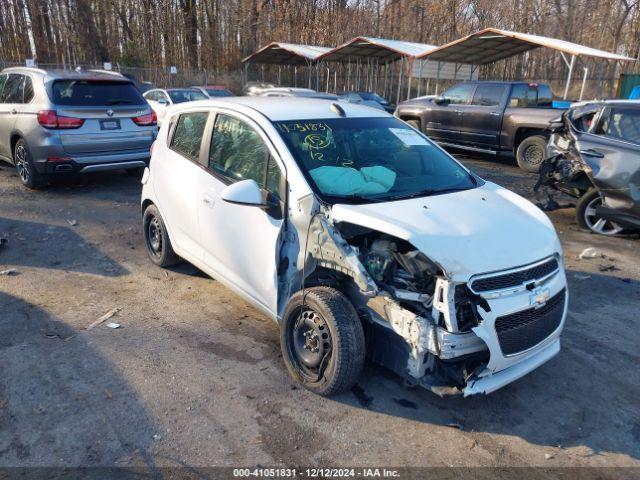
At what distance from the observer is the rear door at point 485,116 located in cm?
1162

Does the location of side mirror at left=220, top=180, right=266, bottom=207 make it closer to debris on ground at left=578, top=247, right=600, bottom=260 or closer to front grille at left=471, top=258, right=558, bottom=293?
front grille at left=471, top=258, right=558, bottom=293

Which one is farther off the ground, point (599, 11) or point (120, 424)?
point (599, 11)

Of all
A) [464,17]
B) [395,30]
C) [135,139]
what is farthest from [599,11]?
[135,139]

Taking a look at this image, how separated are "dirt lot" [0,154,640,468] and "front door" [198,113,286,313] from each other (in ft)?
1.72

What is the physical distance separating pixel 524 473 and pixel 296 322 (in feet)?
5.28

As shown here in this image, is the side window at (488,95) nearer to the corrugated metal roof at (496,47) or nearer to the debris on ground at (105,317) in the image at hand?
the corrugated metal roof at (496,47)

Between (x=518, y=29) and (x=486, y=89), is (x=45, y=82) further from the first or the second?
(x=518, y=29)

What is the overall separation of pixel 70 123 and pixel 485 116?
8.71 metres

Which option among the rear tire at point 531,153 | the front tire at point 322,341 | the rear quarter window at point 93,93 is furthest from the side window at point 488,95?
the front tire at point 322,341

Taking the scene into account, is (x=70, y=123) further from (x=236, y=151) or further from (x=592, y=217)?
(x=592, y=217)

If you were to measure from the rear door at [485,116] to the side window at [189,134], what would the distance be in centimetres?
865

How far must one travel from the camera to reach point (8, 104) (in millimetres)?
8633

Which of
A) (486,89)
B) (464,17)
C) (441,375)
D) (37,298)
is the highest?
(464,17)

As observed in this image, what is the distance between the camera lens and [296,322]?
346 centimetres
